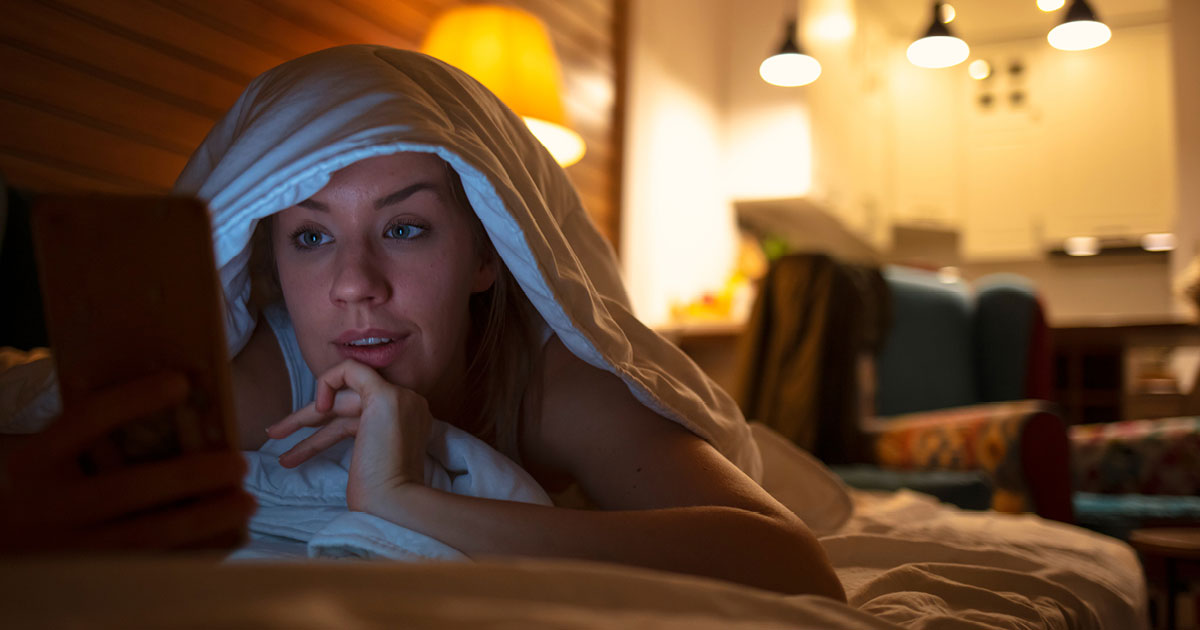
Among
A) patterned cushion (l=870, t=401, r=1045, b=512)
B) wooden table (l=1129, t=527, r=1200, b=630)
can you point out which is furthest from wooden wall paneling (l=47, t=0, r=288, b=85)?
wooden table (l=1129, t=527, r=1200, b=630)

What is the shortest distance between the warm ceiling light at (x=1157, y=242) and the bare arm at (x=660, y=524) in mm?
5564

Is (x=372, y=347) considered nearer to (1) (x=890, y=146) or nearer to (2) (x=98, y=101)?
(2) (x=98, y=101)

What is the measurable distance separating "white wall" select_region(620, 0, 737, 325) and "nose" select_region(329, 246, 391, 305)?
2.57 metres

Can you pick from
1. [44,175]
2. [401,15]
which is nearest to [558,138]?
[401,15]

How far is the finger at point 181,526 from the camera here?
1.61 feet

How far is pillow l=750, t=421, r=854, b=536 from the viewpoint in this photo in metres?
1.28

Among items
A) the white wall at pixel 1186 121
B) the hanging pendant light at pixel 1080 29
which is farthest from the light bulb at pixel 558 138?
the white wall at pixel 1186 121

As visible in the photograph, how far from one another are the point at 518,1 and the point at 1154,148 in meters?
4.30

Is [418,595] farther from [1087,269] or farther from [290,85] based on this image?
[1087,269]

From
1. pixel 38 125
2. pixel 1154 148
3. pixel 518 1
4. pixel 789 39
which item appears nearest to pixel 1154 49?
pixel 1154 148

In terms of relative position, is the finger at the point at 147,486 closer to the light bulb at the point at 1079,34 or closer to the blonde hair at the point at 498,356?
the blonde hair at the point at 498,356

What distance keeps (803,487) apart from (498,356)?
0.54 m

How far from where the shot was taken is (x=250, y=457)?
2.85ft

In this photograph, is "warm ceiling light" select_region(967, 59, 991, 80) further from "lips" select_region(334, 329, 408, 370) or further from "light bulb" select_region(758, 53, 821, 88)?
"lips" select_region(334, 329, 408, 370)
